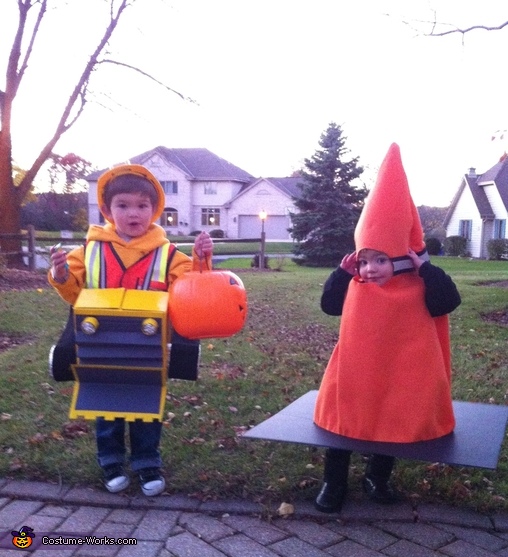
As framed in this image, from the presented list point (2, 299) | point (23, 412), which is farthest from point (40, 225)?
point (23, 412)

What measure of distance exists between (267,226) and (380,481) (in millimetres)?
45609

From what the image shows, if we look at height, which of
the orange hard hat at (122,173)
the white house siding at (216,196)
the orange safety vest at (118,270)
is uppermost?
the white house siding at (216,196)

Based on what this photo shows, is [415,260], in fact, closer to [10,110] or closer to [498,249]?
[10,110]

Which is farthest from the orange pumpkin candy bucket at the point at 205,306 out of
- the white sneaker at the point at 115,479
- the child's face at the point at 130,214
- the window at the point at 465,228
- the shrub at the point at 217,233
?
the shrub at the point at 217,233

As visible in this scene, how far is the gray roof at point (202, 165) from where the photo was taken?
48.3 metres

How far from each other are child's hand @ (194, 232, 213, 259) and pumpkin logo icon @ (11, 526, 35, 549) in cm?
158

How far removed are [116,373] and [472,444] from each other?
1843 millimetres

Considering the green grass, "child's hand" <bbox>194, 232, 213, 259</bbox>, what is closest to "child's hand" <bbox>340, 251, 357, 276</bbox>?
"child's hand" <bbox>194, 232, 213, 259</bbox>

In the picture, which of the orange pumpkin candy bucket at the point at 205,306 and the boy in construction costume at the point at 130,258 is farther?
the boy in construction costume at the point at 130,258

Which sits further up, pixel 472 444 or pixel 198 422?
pixel 472 444

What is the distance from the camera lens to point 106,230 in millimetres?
3297

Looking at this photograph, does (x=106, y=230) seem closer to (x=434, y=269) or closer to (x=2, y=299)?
(x=434, y=269)

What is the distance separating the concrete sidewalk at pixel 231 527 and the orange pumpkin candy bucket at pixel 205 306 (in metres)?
0.95

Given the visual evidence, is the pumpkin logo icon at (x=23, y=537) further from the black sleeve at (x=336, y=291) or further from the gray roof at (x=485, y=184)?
the gray roof at (x=485, y=184)
